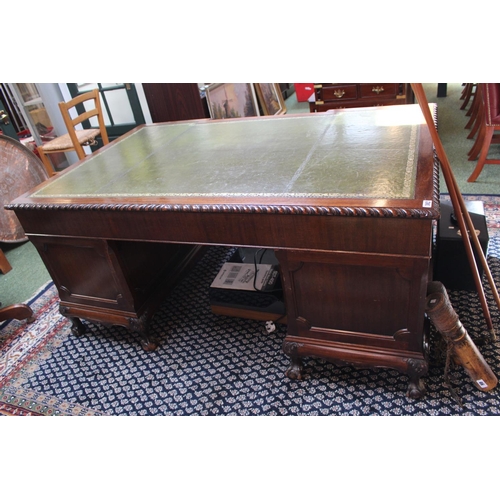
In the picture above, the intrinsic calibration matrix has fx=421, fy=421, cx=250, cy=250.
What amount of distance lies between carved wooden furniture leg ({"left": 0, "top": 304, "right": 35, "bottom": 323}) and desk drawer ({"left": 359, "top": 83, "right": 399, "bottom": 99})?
9.20 ft

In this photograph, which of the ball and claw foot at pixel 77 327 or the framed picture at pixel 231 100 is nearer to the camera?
the ball and claw foot at pixel 77 327

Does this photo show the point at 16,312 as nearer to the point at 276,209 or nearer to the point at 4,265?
the point at 4,265

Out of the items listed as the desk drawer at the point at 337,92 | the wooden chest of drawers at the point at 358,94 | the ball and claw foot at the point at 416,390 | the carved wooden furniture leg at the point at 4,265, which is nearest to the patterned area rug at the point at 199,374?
the ball and claw foot at the point at 416,390

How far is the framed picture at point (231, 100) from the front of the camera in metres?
3.35

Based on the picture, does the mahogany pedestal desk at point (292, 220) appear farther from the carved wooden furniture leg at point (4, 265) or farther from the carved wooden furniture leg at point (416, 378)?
the carved wooden furniture leg at point (4, 265)

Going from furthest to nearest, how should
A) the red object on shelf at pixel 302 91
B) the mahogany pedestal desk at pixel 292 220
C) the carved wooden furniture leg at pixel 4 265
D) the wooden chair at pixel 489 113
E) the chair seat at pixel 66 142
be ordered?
the red object on shelf at pixel 302 91 < the chair seat at pixel 66 142 < the carved wooden furniture leg at pixel 4 265 < the wooden chair at pixel 489 113 < the mahogany pedestal desk at pixel 292 220

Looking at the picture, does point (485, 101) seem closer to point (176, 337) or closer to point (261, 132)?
point (261, 132)

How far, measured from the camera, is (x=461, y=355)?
134 cm

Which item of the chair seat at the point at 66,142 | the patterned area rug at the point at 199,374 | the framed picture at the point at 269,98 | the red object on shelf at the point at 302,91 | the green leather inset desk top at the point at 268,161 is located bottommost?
the patterned area rug at the point at 199,374

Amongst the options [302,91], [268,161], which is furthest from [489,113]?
[302,91]

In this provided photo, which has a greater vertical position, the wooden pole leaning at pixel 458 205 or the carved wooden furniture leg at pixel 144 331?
the wooden pole leaning at pixel 458 205

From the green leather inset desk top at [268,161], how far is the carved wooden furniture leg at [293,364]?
0.61m

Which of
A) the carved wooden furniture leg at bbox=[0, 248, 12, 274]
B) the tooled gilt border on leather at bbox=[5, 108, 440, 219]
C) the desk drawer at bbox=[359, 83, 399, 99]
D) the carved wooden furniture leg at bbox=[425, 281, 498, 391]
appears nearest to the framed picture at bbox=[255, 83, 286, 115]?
the desk drawer at bbox=[359, 83, 399, 99]

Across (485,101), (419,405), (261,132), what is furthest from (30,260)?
(485,101)
